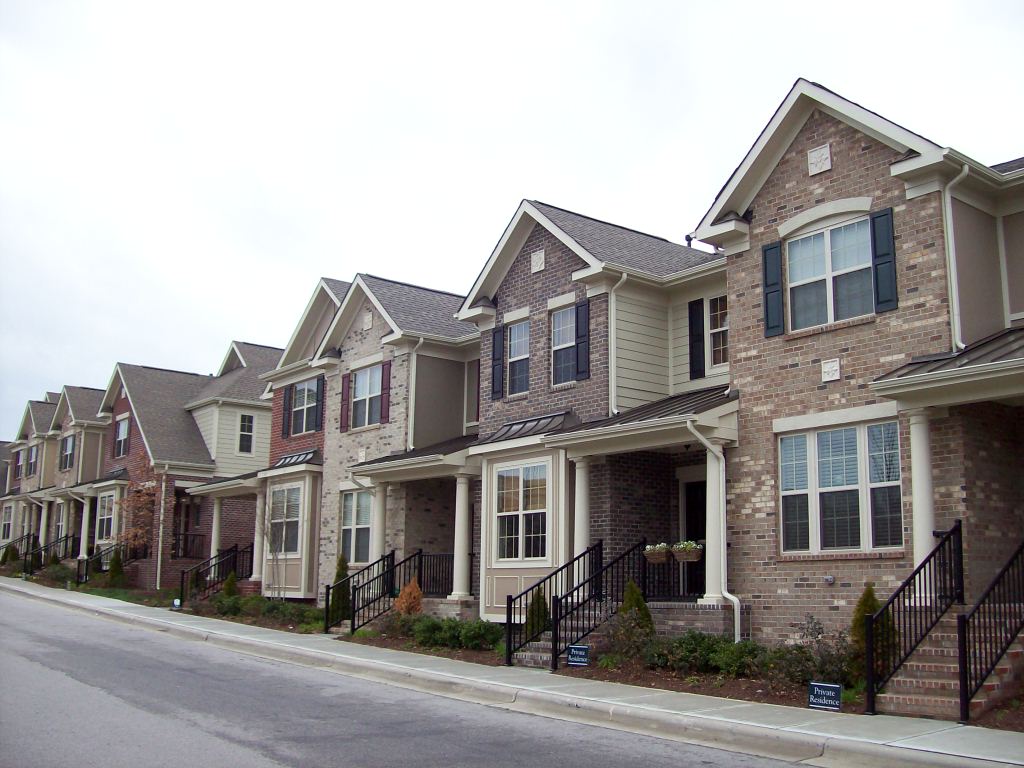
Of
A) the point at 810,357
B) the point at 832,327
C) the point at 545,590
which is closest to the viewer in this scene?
the point at 832,327

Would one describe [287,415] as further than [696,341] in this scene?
Yes

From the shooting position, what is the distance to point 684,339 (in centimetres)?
1975

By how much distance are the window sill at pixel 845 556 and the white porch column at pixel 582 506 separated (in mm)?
3933

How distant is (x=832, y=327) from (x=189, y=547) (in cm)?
2887

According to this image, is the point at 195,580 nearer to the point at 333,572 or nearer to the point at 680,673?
the point at 333,572

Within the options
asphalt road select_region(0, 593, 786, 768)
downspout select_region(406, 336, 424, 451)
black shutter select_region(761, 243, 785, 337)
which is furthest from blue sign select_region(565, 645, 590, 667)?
downspout select_region(406, 336, 424, 451)

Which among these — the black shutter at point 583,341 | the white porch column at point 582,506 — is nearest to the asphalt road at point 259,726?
the white porch column at point 582,506

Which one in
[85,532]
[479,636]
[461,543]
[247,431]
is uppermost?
[247,431]

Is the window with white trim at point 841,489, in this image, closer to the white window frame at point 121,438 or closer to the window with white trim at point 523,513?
the window with white trim at point 523,513

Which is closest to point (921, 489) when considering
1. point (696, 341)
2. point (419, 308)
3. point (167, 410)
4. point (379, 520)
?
point (696, 341)

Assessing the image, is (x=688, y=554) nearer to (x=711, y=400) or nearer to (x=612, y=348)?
(x=711, y=400)

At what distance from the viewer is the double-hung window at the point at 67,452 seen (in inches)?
1827

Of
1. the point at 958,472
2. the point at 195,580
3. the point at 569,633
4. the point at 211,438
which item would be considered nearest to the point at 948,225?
the point at 958,472

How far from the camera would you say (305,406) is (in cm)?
2966
